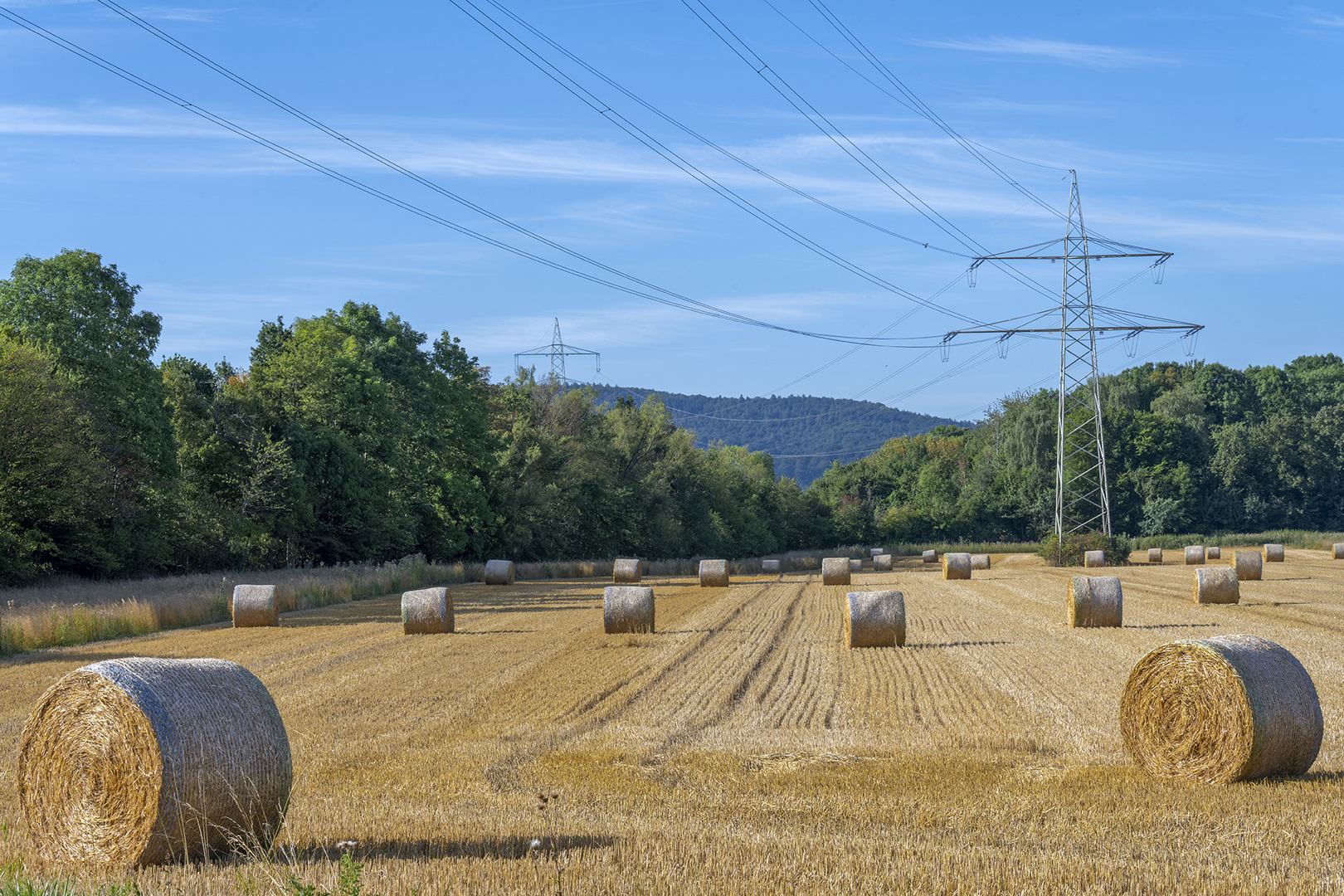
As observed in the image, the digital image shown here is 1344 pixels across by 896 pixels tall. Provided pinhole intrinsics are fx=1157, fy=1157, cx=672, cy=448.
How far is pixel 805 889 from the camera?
6.01 metres

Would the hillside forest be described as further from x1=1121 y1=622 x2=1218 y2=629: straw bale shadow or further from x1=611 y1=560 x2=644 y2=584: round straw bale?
x1=1121 y1=622 x2=1218 y2=629: straw bale shadow

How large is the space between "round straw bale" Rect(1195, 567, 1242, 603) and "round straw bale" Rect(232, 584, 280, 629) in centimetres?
1986

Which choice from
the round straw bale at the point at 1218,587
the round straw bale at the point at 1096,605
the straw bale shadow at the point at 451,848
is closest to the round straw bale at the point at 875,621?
the round straw bale at the point at 1096,605

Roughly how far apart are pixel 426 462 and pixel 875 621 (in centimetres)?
3831

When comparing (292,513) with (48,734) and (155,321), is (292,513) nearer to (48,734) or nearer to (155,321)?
(155,321)

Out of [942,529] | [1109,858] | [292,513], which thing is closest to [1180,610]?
[1109,858]

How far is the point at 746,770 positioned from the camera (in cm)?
955

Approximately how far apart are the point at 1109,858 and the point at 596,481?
198ft

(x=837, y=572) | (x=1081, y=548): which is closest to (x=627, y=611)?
(x=837, y=572)

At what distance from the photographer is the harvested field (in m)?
6.33

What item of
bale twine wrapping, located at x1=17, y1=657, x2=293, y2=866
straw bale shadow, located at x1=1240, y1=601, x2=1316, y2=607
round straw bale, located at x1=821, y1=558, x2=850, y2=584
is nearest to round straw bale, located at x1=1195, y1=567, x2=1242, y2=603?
straw bale shadow, located at x1=1240, y1=601, x2=1316, y2=607

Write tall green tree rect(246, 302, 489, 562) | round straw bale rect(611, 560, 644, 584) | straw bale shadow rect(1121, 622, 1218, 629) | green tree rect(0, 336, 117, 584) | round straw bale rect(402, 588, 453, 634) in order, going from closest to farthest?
straw bale shadow rect(1121, 622, 1218, 629) < round straw bale rect(402, 588, 453, 634) < green tree rect(0, 336, 117, 584) < round straw bale rect(611, 560, 644, 584) < tall green tree rect(246, 302, 489, 562)

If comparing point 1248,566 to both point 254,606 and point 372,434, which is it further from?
point 372,434

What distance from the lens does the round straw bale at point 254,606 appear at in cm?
2406
